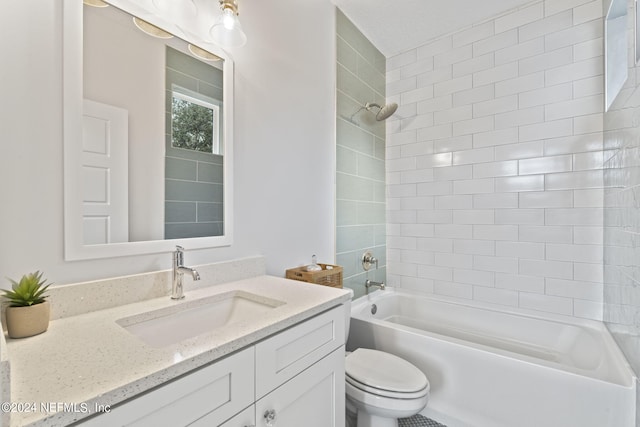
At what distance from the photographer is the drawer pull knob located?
2.68 feet

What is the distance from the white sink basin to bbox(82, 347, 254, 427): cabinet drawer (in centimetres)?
20

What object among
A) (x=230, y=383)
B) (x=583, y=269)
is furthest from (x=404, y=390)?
(x=583, y=269)

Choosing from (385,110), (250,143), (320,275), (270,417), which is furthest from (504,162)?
(270,417)

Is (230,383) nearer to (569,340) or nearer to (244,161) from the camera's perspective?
(244,161)

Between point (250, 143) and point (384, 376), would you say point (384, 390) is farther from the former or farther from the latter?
point (250, 143)

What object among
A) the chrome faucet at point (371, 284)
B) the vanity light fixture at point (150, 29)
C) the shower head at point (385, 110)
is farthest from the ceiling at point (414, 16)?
the chrome faucet at point (371, 284)

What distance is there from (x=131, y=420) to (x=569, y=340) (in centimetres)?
239

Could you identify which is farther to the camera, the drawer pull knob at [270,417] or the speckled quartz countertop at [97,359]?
the drawer pull knob at [270,417]

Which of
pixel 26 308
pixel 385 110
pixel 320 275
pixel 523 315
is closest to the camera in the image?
pixel 26 308

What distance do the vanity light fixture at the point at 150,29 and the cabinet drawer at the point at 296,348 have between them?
1219 mm

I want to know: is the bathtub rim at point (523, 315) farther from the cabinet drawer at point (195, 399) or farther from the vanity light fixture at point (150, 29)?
the vanity light fixture at point (150, 29)

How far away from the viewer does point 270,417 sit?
0.83m

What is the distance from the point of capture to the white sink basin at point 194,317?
937 mm

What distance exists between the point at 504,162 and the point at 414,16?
1.32m
